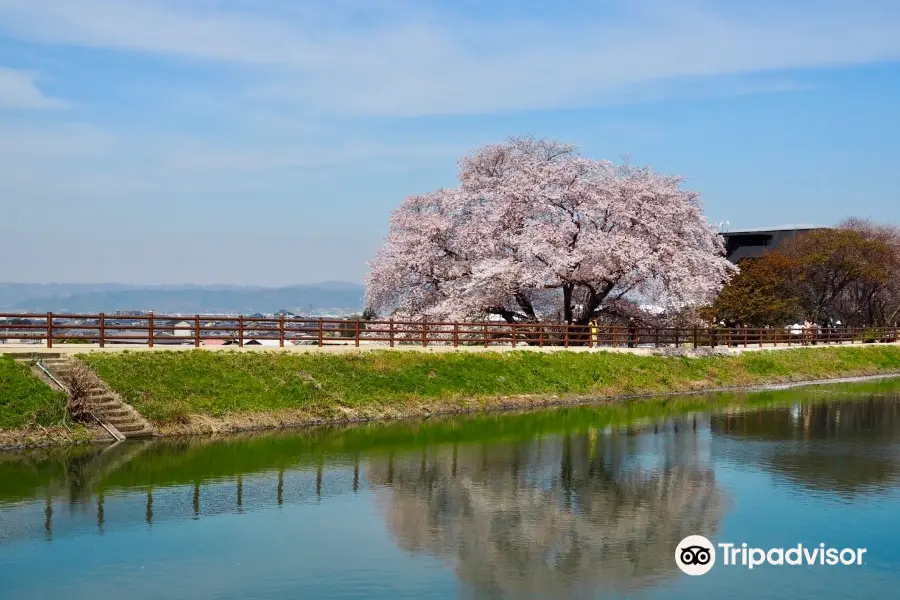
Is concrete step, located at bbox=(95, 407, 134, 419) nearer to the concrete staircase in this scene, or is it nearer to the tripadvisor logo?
the concrete staircase

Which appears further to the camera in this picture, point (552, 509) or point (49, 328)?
point (49, 328)

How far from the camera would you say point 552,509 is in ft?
66.5

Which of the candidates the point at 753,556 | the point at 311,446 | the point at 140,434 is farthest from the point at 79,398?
the point at 753,556

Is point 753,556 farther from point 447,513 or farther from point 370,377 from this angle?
point 370,377

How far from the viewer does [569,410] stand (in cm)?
3997

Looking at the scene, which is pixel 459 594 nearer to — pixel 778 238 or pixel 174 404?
pixel 174 404

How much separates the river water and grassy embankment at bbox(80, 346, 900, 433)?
7.14 feet

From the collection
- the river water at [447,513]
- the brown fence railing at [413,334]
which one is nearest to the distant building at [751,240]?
the brown fence railing at [413,334]

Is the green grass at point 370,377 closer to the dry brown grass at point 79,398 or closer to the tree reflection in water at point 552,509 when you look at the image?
the dry brown grass at point 79,398

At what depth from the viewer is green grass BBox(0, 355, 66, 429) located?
90.6ft

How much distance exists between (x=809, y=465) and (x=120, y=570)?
1737 cm

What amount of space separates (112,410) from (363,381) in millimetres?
10004

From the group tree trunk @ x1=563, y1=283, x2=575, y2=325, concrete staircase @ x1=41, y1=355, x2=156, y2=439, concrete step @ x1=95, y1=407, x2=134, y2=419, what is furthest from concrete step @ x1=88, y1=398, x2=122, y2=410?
tree trunk @ x1=563, y1=283, x2=575, y2=325

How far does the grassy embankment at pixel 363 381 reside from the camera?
31.5m
